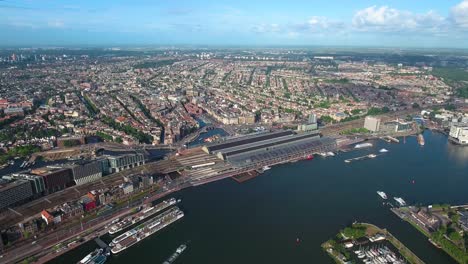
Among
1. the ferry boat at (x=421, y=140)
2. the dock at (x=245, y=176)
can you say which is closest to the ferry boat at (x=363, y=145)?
the ferry boat at (x=421, y=140)

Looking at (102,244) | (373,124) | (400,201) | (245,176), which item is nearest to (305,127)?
(373,124)

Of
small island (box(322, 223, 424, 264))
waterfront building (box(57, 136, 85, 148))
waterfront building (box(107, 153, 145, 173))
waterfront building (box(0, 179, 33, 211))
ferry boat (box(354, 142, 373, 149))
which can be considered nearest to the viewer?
small island (box(322, 223, 424, 264))

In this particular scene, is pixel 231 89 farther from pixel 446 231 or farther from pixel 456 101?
pixel 446 231

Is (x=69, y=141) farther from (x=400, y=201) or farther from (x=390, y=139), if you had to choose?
(x=390, y=139)

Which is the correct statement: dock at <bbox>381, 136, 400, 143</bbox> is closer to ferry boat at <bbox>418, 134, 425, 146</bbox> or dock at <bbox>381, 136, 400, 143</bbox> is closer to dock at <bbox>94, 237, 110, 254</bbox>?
ferry boat at <bbox>418, 134, 425, 146</bbox>

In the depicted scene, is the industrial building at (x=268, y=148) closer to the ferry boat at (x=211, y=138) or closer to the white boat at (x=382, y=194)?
the ferry boat at (x=211, y=138)

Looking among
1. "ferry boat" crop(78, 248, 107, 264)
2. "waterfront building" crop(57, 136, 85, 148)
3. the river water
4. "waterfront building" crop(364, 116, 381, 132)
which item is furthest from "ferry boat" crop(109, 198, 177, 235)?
"waterfront building" crop(364, 116, 381, 132)
